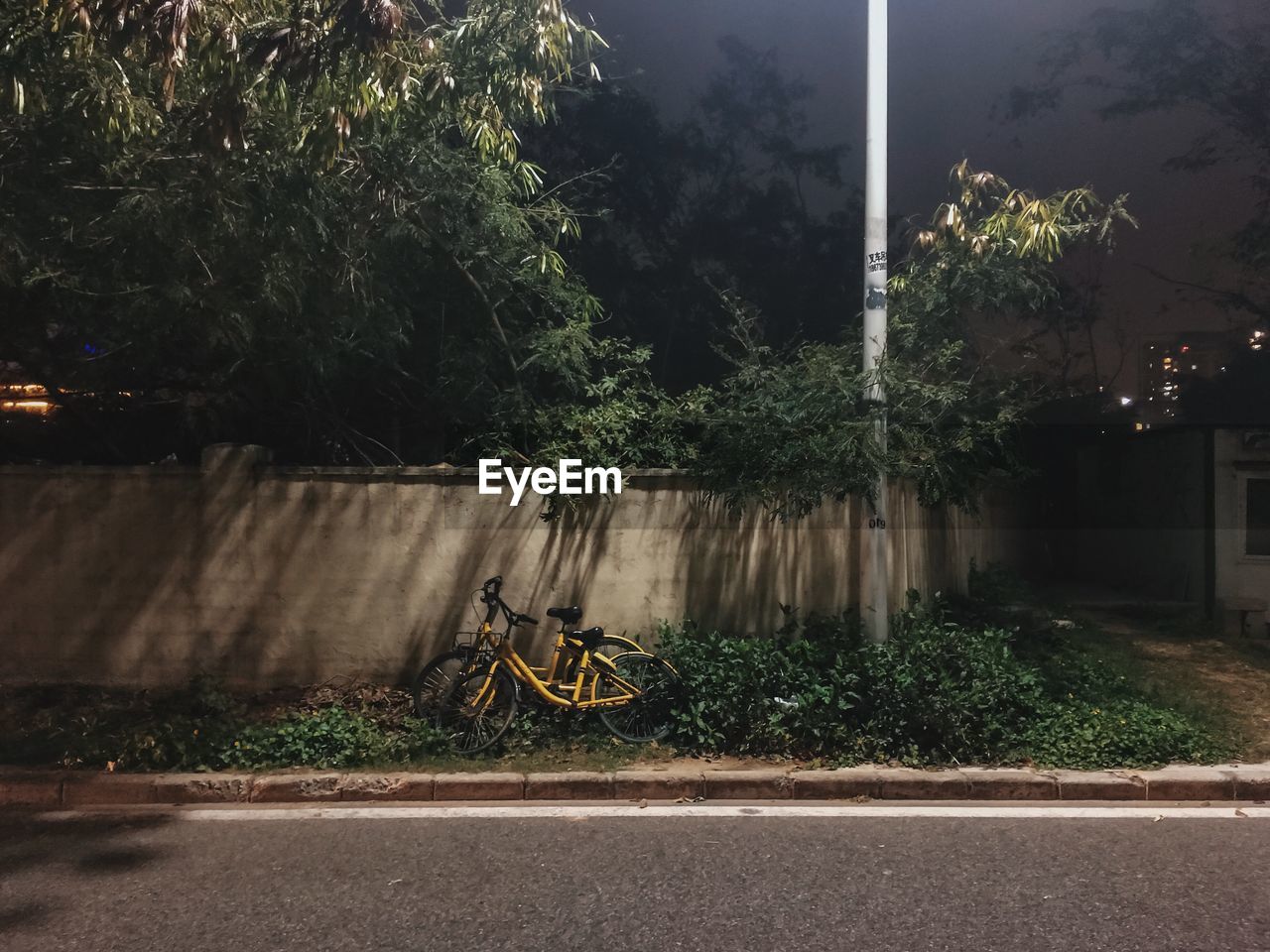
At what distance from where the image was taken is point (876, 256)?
639 centimetres

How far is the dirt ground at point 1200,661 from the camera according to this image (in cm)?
654

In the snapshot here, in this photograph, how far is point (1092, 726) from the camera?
586 cm

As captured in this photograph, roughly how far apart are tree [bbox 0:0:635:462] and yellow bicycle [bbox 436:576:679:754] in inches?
74.6

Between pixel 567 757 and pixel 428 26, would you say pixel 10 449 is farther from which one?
pixel 567 757

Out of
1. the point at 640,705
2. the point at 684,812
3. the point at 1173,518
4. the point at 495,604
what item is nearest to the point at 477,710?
the point at 495,604

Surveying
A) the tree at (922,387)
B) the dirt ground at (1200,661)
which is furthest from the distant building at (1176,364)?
the tree at (922,387)

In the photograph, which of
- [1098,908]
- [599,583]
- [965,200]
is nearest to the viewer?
[1098,908]

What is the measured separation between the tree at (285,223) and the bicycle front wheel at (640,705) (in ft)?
7.04

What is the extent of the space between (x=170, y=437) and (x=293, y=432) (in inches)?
52.7

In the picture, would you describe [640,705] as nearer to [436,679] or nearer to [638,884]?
[436,679]

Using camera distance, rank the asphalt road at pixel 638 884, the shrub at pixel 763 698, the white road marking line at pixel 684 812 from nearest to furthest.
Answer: the asphalt road at pixel 638 884 → the white road marking line at pixel 684 812 → the shrub at pixel 763 698

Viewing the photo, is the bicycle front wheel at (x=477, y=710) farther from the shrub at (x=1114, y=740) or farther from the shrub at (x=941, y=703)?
the shrub at (x=1114, y=740)

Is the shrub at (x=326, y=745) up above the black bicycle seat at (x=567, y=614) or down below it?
below

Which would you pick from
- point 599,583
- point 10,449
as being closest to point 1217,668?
point 599,583
